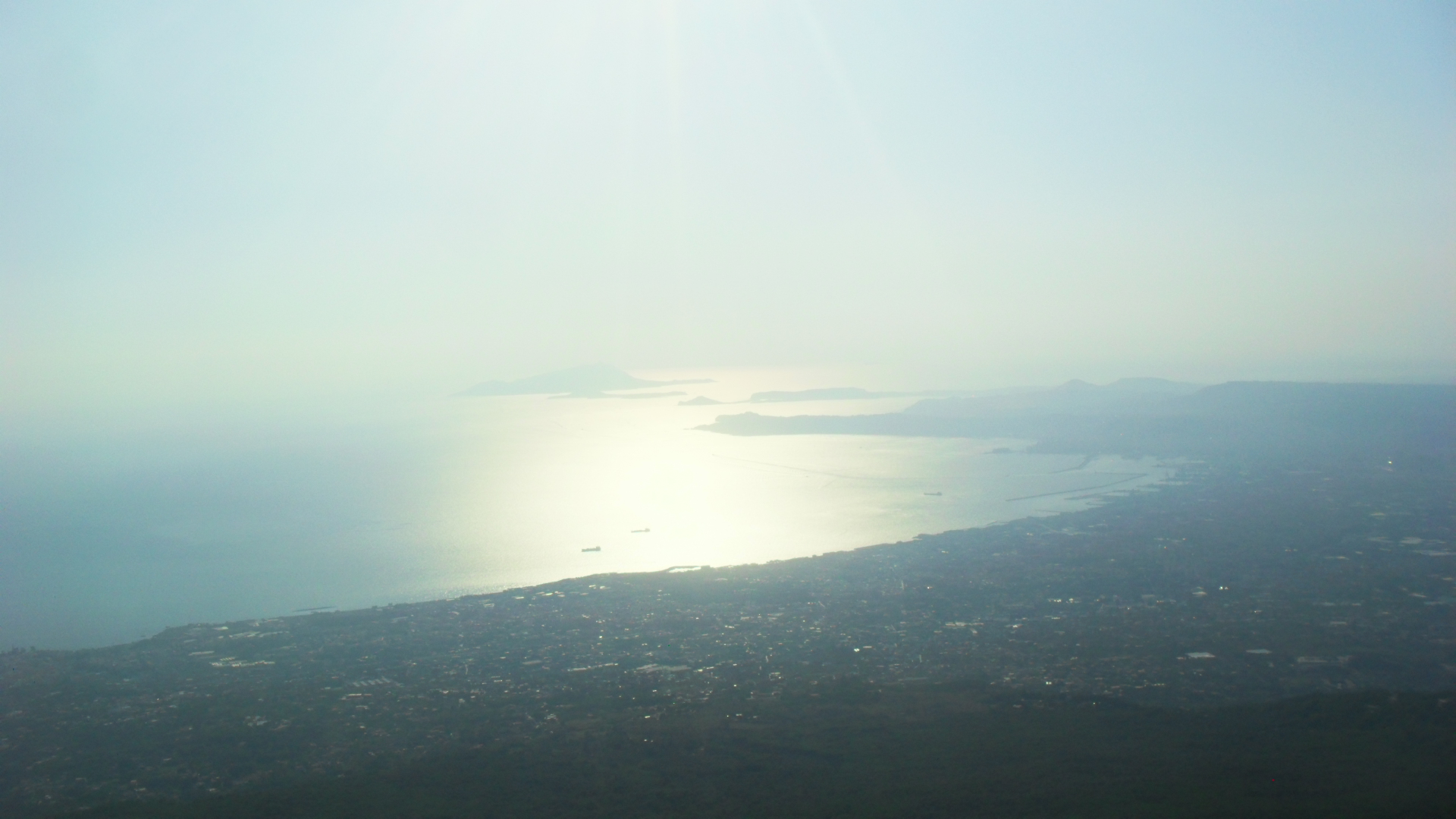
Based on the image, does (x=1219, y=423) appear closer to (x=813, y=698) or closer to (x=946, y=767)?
(x=813, y=698)

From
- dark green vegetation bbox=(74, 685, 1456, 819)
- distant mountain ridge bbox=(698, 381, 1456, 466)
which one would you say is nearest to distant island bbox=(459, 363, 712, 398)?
distant mountain ridge bbox=(698, 381, 1456, 466)

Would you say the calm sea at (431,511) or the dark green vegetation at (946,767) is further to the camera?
the calm sea at (431,511)

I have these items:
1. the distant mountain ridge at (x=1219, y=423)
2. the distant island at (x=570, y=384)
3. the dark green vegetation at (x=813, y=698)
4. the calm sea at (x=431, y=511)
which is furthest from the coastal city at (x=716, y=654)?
the distant island at (x=570, y=384)

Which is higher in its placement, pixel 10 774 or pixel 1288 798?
pixel 10 774

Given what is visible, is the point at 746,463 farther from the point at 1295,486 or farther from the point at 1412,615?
the point at 1412,615

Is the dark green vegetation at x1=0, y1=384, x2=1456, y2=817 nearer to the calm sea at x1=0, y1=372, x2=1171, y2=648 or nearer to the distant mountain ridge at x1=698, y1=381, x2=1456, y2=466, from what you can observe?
the calm sea at x1=0, y1=372, x2=1171, y2=648

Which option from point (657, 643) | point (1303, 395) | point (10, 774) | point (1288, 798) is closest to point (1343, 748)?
point (1288, 798)

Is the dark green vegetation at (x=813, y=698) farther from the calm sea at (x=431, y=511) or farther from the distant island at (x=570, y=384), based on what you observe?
the distant island at (x=570, y=384)
